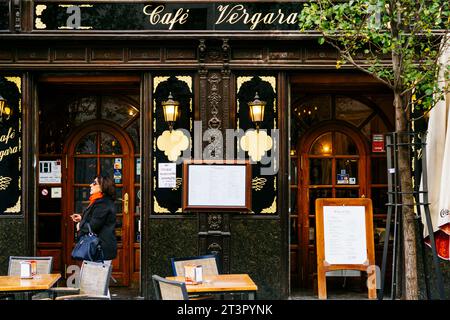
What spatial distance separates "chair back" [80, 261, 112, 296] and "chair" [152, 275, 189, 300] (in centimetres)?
97

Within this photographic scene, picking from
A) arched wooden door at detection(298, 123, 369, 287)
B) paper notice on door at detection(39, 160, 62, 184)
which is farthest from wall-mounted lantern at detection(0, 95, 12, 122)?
arched wooden door at detection(298, 123, 369, 287)

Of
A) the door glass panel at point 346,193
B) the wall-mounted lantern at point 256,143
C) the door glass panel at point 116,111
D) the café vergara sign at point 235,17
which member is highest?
the café vergara sign at point 235,17

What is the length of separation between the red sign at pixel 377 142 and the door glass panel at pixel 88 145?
15.8 feet

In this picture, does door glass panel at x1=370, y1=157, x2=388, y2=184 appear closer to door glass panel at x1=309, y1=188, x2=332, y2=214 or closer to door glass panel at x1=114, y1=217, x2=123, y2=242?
door glass panel at x1=309, y1=188, x2=332, y2=214

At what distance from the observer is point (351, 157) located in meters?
11.3

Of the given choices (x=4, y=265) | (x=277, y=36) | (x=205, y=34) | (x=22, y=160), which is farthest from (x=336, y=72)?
(x=4, y=265)

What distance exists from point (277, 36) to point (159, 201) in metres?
3.15

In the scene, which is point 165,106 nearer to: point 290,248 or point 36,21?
point 36,21

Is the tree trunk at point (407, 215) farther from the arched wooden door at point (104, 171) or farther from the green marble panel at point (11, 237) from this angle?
the green marble panel at point (11, 237)

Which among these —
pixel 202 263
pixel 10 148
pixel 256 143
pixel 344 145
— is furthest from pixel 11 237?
pixel 344 145

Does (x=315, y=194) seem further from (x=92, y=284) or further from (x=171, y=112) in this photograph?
(x=92, y=284)

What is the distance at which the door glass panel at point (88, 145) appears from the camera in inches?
448

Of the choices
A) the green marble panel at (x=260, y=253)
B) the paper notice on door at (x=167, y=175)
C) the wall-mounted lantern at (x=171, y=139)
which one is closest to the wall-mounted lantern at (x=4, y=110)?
the wall-mounted lantern at (x=171, y=139)

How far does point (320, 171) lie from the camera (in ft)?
37.1
